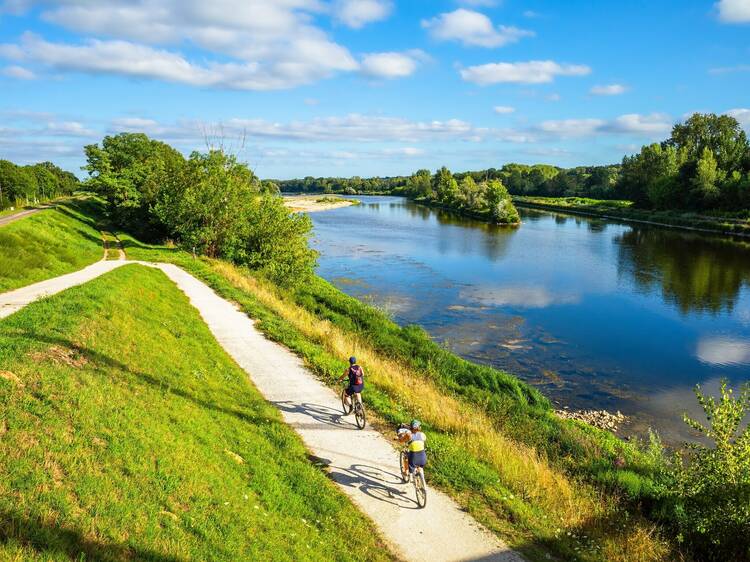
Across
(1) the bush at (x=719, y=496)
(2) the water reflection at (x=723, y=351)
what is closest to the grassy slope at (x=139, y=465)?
(1) the bush at (x=719, y=496)

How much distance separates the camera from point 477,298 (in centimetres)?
4216

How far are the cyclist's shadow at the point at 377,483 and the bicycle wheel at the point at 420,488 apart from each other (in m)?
0.15

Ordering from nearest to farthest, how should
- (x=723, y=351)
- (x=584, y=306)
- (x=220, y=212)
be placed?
(x=723, y=351), (x=584, y=306), (x=220, y=212)

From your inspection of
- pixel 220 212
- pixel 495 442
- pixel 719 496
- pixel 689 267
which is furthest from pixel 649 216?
pixel 719 496

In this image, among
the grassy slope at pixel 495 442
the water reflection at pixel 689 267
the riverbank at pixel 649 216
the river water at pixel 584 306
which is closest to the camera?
the grassy slope at pixel 495 442

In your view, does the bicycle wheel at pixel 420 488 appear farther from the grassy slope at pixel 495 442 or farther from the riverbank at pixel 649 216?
the riverbank at pixel 649 216

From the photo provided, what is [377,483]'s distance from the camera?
1139 cm

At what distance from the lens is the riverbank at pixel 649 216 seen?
85.7 m

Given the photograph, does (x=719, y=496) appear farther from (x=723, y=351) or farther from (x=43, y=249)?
(x=43, y=249)

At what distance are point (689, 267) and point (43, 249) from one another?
2384 inches

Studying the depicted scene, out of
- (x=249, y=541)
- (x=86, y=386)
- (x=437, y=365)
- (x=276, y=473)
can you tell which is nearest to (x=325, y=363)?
(x=437, y=365)

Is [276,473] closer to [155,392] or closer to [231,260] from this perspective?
[155,392]

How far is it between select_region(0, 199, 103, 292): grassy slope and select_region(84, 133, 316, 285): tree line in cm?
584

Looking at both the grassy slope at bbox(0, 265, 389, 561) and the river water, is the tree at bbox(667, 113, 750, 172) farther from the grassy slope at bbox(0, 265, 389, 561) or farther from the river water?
the grassy slope at bbox(0, 265, 389, 561)
